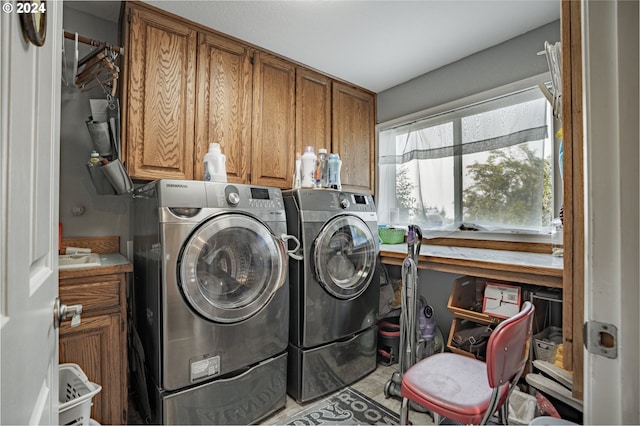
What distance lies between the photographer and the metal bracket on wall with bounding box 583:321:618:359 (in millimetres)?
496

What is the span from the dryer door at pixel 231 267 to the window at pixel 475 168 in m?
1.58

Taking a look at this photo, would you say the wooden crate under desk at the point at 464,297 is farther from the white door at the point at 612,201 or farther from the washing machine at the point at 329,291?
the white door at the point at 612,201

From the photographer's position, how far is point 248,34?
2.13 metres

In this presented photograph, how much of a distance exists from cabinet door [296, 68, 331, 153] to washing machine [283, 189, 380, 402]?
71cm

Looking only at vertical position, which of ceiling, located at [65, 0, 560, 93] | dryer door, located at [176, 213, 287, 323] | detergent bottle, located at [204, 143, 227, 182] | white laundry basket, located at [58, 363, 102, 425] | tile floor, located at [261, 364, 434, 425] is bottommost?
tile floor, located at [261, 364, 434, 425]

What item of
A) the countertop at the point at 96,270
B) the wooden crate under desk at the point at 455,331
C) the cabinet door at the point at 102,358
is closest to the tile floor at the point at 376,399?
the wooden crate under desk at the point at 455,331

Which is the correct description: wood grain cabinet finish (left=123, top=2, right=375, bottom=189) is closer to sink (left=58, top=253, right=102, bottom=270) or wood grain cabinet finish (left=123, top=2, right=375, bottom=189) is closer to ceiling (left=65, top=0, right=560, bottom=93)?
ceiling (left=65, top=0, right=560, bottom=93)

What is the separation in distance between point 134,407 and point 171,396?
0.74 meters

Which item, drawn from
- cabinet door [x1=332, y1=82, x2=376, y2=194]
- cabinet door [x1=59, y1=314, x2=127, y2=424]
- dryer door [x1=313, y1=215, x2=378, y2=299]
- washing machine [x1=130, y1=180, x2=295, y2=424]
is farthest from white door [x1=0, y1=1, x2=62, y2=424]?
cabinet door [x1=332, y1=82, x2=376, y2=194]

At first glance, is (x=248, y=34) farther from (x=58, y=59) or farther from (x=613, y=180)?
(x=613, y=180)

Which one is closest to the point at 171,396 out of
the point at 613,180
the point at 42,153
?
the point at 42,153

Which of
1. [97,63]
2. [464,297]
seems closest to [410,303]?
[464,297]

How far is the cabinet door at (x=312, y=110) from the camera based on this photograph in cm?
254

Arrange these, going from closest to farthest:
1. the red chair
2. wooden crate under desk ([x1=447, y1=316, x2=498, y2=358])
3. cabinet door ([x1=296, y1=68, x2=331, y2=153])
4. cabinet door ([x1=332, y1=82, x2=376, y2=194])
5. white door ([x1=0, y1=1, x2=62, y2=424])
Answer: white door ([x1=0, y1=1, x2=62, y2=424])
the red chair
wooden crate under desk ([x1=447, y1=316, x2=498, y2=358])
cabinet door ([x1=296, y1=68, x2=331, y2=153])
cabinet door ([x1=332, y1=82, x2=376, y2=194])
